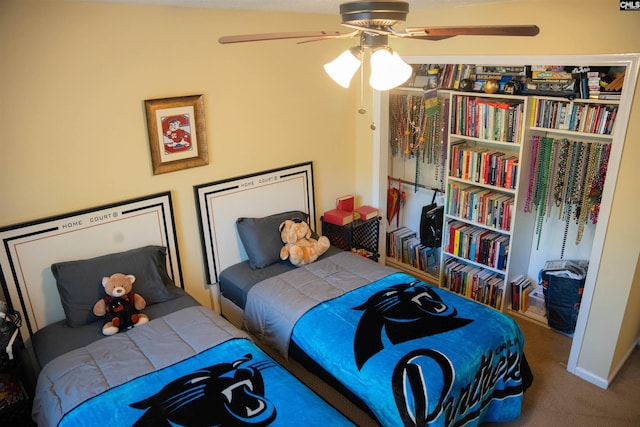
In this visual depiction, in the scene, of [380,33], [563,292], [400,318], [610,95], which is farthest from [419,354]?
[610,95]

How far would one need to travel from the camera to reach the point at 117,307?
8.49 ft

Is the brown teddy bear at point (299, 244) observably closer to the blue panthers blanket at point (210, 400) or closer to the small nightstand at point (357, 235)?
the small nightstand at point (357, 235)

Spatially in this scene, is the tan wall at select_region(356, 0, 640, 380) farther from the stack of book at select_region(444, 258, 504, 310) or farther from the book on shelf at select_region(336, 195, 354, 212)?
the book on shelf at select_region(336, 195, 354, 212)

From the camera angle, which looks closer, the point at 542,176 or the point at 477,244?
the point at 542,176

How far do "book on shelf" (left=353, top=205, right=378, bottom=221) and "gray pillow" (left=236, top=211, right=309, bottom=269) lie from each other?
2.91ft

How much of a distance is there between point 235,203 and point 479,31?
236 centimetres

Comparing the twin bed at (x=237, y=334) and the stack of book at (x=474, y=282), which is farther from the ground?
the twin bed at (x=237, y=334)

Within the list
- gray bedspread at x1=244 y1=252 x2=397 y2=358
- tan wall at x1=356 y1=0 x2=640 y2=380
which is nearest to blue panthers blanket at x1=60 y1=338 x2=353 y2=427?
gray bedspread at x1=244 y1=252 x2=397 y2=358

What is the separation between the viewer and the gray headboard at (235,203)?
326cm

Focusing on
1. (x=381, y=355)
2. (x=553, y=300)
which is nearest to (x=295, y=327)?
(x=381, y=355)

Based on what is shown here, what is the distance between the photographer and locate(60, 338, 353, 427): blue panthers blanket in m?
1.99

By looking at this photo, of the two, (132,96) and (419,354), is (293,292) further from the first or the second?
(132,96)

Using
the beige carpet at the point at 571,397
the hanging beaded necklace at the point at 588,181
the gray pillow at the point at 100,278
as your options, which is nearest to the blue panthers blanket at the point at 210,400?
the gray pillow at the point at 100,278

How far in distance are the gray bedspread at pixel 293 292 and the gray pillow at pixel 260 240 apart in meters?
0.22
